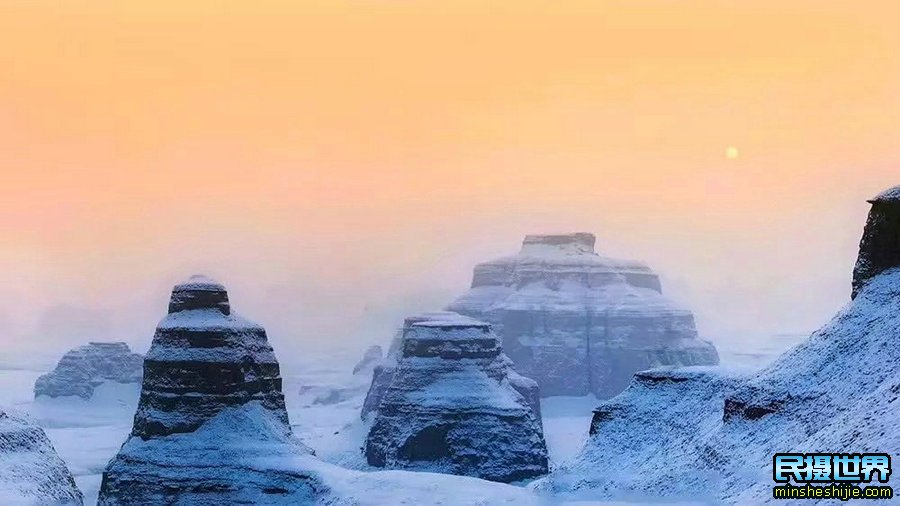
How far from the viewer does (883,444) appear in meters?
42.8

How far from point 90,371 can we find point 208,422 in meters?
109

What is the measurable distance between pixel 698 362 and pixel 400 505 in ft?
433

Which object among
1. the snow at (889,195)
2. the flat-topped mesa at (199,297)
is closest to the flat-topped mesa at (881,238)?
the snow at (889,195)

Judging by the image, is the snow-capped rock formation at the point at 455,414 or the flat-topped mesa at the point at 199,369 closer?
the flat-topped mesa at the point at 199,369

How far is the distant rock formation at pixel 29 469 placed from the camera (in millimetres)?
63781

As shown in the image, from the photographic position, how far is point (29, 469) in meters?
68.8

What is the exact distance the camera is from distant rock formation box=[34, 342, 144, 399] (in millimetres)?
175500

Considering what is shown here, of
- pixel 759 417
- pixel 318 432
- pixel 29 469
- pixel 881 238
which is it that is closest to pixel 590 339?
pixel 318 432

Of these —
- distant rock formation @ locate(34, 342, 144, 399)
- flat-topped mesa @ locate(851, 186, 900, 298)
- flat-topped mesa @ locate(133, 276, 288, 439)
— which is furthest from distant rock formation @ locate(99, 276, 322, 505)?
distant rock formation @ locate(34, 342, 144, 399)

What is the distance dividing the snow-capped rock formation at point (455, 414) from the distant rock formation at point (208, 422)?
22.7m

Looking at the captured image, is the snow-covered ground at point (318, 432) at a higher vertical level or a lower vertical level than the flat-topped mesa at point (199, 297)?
lower

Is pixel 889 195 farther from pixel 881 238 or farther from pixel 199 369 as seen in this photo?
pixel 199 369

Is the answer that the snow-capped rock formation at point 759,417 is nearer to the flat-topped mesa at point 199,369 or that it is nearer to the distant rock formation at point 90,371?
the flat-topped mesa at point 199,369

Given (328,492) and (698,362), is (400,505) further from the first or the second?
(698,362)
